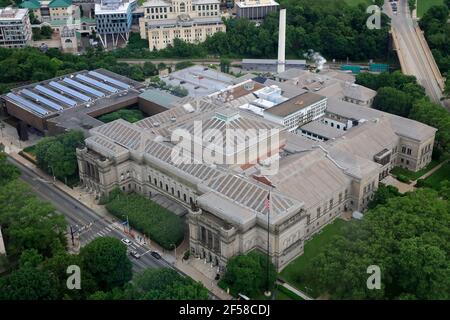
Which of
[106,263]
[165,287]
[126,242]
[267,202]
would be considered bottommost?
[126,242]

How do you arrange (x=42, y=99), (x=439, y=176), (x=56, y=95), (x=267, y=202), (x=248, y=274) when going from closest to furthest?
(x=248, y=274)
(x=267, y=202)
(x=439, y=176)
(x=42, y=99)
(x=56, y=95)

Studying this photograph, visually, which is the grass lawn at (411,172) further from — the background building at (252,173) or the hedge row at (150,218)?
the hedge row at (150,218)

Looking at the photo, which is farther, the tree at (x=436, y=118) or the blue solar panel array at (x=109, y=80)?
the blue solar panel array at (x=109, y=80)

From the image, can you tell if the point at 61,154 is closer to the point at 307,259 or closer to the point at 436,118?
the point at 307,259

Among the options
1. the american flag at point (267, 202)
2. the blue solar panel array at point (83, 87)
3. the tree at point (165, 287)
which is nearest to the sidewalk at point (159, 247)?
the tree at point (165, 287)

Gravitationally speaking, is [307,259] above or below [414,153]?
below

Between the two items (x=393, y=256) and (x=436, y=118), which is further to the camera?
(x=436, y=118)

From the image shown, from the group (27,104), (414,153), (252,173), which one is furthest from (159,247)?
(27,104)
